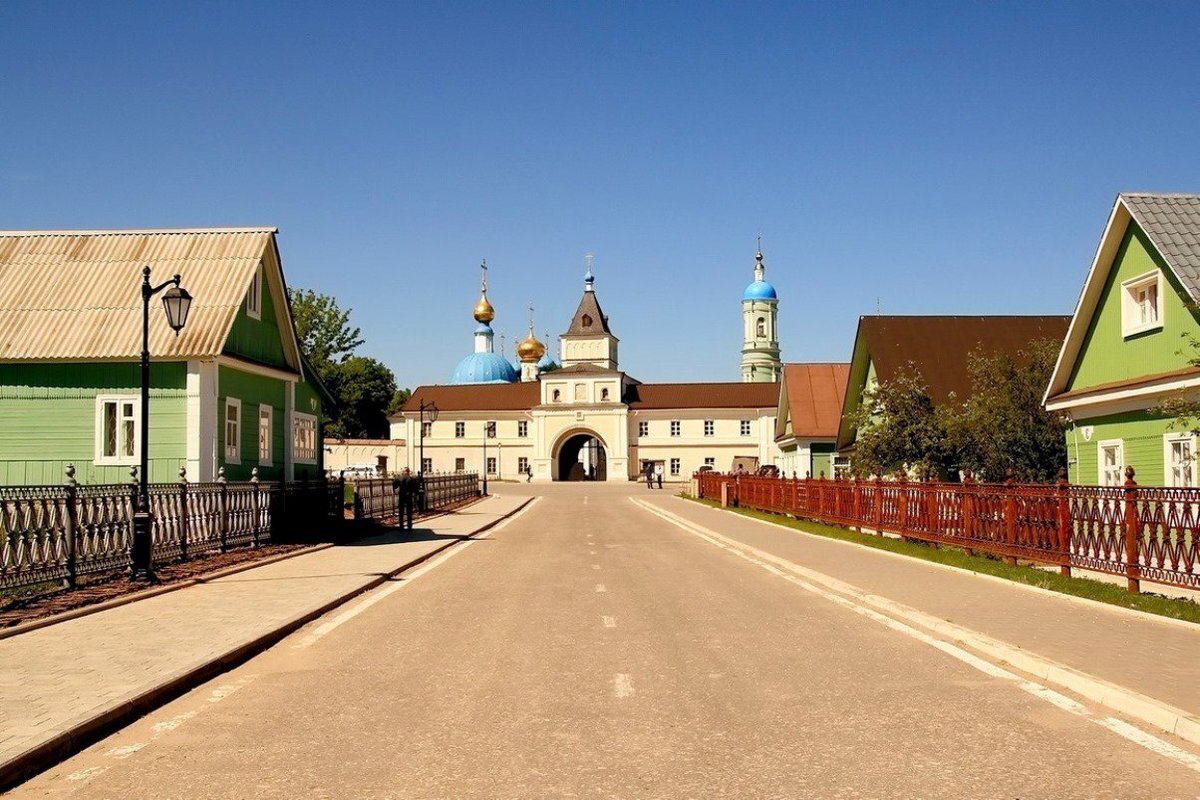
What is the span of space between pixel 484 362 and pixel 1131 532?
383 ft

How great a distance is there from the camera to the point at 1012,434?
99.1 feet

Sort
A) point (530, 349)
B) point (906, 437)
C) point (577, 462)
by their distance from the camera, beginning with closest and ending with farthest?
point (906, 437) < point (577, 462) < point (530, 349)

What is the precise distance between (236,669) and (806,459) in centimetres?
4801

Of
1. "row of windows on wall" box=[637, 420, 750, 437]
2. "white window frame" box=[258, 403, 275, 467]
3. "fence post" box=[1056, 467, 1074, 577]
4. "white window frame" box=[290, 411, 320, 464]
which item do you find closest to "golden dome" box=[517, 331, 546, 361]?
"row of windows on wall" box=[637, 420, 750, 437]

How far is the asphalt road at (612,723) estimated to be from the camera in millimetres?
5754

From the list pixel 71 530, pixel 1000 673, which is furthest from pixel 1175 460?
pixel 71 530

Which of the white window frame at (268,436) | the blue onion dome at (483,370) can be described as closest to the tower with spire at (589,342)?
the blue onion dome at (483,370)

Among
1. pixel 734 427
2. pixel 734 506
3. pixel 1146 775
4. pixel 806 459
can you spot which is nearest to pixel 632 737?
pixel 1146 775

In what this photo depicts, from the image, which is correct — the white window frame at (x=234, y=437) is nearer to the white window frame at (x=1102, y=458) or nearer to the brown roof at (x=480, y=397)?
the white window frame at (x=1102, y=458)

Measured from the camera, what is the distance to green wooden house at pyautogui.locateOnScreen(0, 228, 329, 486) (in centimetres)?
2284

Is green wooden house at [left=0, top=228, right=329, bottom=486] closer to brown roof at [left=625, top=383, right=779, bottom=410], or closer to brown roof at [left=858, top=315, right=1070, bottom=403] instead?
brown roof at [left=858, top=315, right=1070, bottom=403]

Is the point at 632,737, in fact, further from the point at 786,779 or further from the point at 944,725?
the point at 944,725

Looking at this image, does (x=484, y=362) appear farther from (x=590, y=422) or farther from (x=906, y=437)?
(x=906, y=437)

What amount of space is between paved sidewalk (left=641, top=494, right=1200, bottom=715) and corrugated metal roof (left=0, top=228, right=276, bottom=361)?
13034mm
